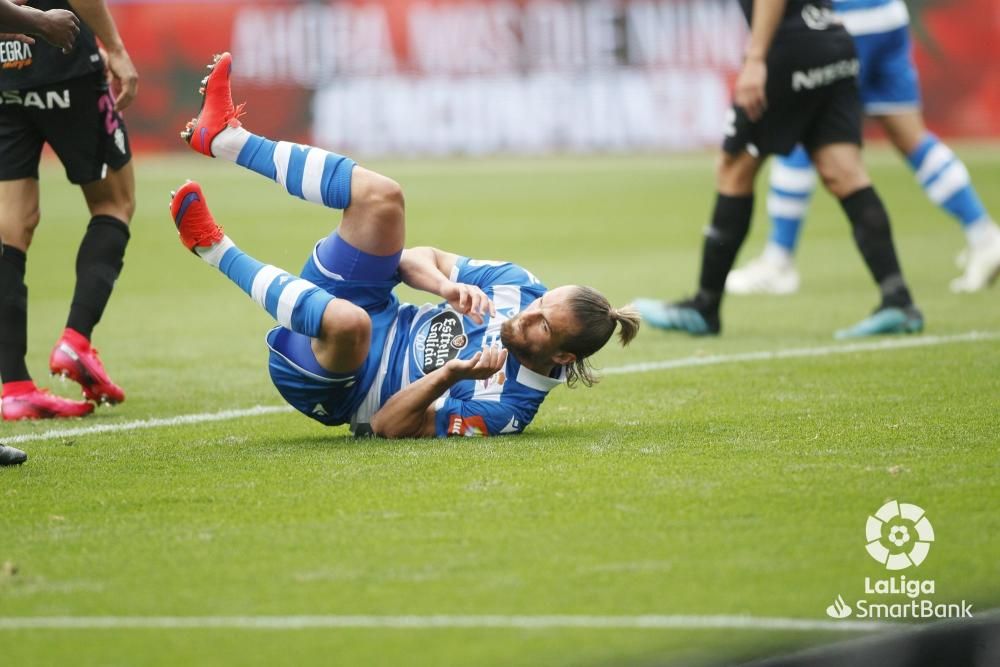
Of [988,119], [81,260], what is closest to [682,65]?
[988,119]

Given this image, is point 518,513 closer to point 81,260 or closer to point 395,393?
point 395,393

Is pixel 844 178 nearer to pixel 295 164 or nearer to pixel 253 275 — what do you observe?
pixel 295 164

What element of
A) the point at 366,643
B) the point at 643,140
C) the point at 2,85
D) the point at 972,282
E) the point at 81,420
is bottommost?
the point at 643,140

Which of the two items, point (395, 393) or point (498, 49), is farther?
point (498, 49)

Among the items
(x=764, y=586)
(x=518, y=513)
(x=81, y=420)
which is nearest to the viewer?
(x=764, y=586)

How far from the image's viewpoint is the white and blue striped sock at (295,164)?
5.50 metres

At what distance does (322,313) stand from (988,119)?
22869 millimetres

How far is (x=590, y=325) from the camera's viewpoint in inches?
212

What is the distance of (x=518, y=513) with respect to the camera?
4383mm

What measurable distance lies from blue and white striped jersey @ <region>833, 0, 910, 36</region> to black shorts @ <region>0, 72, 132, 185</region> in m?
5.51

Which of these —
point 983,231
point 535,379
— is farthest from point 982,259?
point 535,379

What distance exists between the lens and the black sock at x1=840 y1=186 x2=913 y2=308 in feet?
27.9

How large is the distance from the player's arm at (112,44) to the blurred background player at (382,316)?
114 cm

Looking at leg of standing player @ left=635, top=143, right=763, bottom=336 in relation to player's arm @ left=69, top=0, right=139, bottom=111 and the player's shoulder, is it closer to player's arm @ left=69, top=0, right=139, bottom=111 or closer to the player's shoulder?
the player's shoulder
